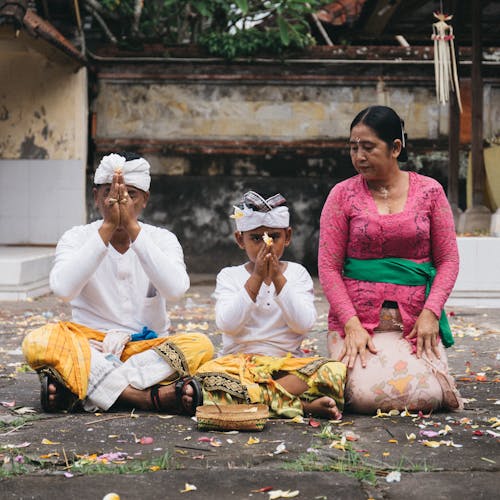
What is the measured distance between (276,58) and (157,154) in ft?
6.82

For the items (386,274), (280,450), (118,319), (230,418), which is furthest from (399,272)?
(118,319)

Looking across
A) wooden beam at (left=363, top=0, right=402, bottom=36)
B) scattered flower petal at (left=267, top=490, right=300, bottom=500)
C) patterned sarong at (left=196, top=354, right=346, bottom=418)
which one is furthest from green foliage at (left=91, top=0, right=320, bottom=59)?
scattered flower petal at (left=267, top=490, right=300, bottom=500)

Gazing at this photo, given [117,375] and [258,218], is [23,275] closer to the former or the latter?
[117,375]

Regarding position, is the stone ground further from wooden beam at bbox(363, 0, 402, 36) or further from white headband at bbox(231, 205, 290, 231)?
wooden beam at bbox(363, 0, 402, 36)

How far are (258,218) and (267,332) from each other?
0.55 meters

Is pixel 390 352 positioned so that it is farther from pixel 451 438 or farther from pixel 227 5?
pixel 227 5

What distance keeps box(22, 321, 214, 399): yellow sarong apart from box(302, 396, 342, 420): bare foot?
23.5 inches

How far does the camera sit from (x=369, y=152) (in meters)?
4.08

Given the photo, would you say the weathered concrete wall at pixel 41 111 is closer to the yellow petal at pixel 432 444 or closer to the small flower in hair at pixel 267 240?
the small flower in hair at pixel 267 240

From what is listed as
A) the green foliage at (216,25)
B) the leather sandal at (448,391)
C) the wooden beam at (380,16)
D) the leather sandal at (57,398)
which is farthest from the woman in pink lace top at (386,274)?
the green foliage at (216,25)

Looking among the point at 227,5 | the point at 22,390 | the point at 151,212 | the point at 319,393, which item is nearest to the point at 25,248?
the point at 151,212

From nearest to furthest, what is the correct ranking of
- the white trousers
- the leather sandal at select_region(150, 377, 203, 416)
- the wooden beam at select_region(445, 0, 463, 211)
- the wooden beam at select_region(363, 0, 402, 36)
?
the leather sandal at select_region(150, 377, 203, 416)
the white trousers
the wooden beam at select_region(445, 0, 463, 211)
the wooden beam at select_region(363, 0, 402, 36)

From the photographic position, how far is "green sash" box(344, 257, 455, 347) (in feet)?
13.6

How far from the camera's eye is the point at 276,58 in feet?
38.9
